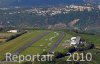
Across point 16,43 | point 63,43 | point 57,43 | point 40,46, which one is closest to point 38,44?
point 40,46

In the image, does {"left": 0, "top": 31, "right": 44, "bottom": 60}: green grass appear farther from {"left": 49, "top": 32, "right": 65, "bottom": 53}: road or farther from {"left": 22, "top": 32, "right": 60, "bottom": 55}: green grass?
{"left": 49, "top": 32, "right": 65, "bottom": 53}: road

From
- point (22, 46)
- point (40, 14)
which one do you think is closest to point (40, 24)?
point (40, 14)

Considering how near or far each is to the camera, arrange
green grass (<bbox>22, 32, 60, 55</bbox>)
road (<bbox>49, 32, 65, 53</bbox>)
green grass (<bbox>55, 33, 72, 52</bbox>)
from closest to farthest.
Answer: green grass (<bbox>22, 32, 60, 55</bbox>), road (<bbox>49, 32, 65, 53</bbox>), green grass (<bbox>55, 33, 72, 52</bbox>)

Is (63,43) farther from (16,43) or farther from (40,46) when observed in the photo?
(16,43)

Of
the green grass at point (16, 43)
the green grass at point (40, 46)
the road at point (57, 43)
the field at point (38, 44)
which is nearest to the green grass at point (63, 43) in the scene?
the field at point (38, 44)

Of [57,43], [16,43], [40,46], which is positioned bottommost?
[57,43]

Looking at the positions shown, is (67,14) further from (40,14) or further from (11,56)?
(11,56)

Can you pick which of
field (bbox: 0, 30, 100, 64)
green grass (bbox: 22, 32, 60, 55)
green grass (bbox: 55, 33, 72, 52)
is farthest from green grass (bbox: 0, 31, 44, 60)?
green grass (bbox: 55, 33, 72, 52)

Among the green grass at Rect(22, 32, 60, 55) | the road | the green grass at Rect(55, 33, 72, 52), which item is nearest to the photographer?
the green grass at Rect(22, 32, 60, 55)
